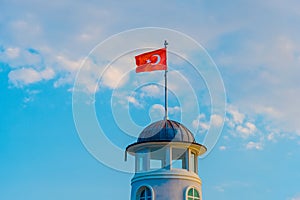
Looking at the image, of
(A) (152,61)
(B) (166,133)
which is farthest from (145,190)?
(A) (152,61)

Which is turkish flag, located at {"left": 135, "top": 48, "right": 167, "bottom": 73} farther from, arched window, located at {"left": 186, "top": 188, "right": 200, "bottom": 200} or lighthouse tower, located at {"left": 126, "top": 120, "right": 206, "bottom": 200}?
arched window, located at {"left": 186, "top": 188, "right": 200, "bottom": 200}

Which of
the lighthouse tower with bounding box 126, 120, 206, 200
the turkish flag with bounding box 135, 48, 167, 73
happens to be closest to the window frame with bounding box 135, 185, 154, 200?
the lighthouse tower with bounding box 126, 120, 206, 200

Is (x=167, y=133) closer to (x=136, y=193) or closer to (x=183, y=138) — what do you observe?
(x=183, y=138)

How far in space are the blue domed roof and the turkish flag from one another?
12.5ft

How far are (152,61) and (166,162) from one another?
7223 mm

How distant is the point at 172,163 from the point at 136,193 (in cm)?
310

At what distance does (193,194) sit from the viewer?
136 feet

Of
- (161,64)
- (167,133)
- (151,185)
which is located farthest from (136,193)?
(161,64)

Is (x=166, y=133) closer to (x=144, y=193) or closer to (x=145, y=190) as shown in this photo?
(x=145, y=190)

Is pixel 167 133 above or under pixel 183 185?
→ above

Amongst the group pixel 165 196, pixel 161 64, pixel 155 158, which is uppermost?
pixel 161 64

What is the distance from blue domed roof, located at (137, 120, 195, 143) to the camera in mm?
42031

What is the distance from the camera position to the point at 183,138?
42188mm

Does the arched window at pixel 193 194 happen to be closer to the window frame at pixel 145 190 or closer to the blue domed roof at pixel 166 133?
the window frame at pixel 145 190
